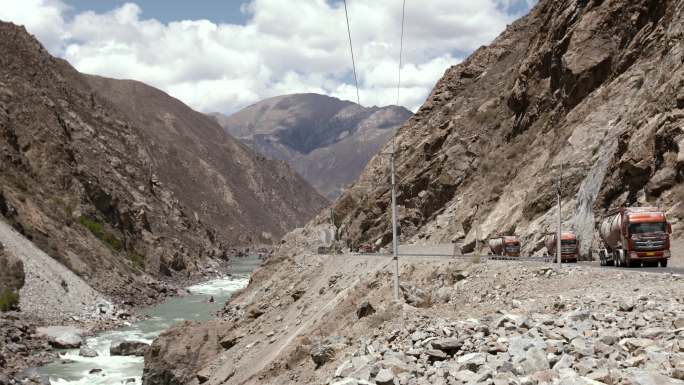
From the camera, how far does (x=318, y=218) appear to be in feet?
295

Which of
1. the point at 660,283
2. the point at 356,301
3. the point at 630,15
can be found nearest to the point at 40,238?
the point at 356,301

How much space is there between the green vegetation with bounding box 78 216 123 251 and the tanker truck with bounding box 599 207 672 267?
77.8m

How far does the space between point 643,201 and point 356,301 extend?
1580cm

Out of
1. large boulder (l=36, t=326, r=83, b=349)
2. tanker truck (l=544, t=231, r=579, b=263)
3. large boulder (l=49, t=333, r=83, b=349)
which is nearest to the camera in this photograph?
tanker truck (l=544, t=231, r=579, b=263)

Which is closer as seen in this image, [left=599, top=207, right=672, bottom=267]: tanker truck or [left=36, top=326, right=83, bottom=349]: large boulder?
[left=599, top=207, right=672, bottom=267]: tanker truck

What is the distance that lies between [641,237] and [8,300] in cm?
4968

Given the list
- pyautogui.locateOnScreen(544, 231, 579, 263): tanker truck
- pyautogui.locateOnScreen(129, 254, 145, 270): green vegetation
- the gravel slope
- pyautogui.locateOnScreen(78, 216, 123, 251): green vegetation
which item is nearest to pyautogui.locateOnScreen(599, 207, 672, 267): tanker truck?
pyautogui.locateOnScreen(544, 231, 579, 263): tanker truck

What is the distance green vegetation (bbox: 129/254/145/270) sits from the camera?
312 feet

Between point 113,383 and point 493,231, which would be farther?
point 493,231

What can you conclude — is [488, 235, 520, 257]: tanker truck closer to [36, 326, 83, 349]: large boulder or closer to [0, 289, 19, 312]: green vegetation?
[36, 326, 83, 349]: large boulder

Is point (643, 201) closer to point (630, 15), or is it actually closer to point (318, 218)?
point (630, 15)

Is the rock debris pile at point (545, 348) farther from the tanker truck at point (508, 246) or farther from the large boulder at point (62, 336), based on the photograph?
the large boulder at point (62, 336)

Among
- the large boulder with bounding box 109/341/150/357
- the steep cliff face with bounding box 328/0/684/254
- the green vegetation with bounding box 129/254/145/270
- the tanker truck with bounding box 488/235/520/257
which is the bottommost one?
the large boulder with bounding box 109/341/150/357

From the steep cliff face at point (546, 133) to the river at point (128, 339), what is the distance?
19.9 m
